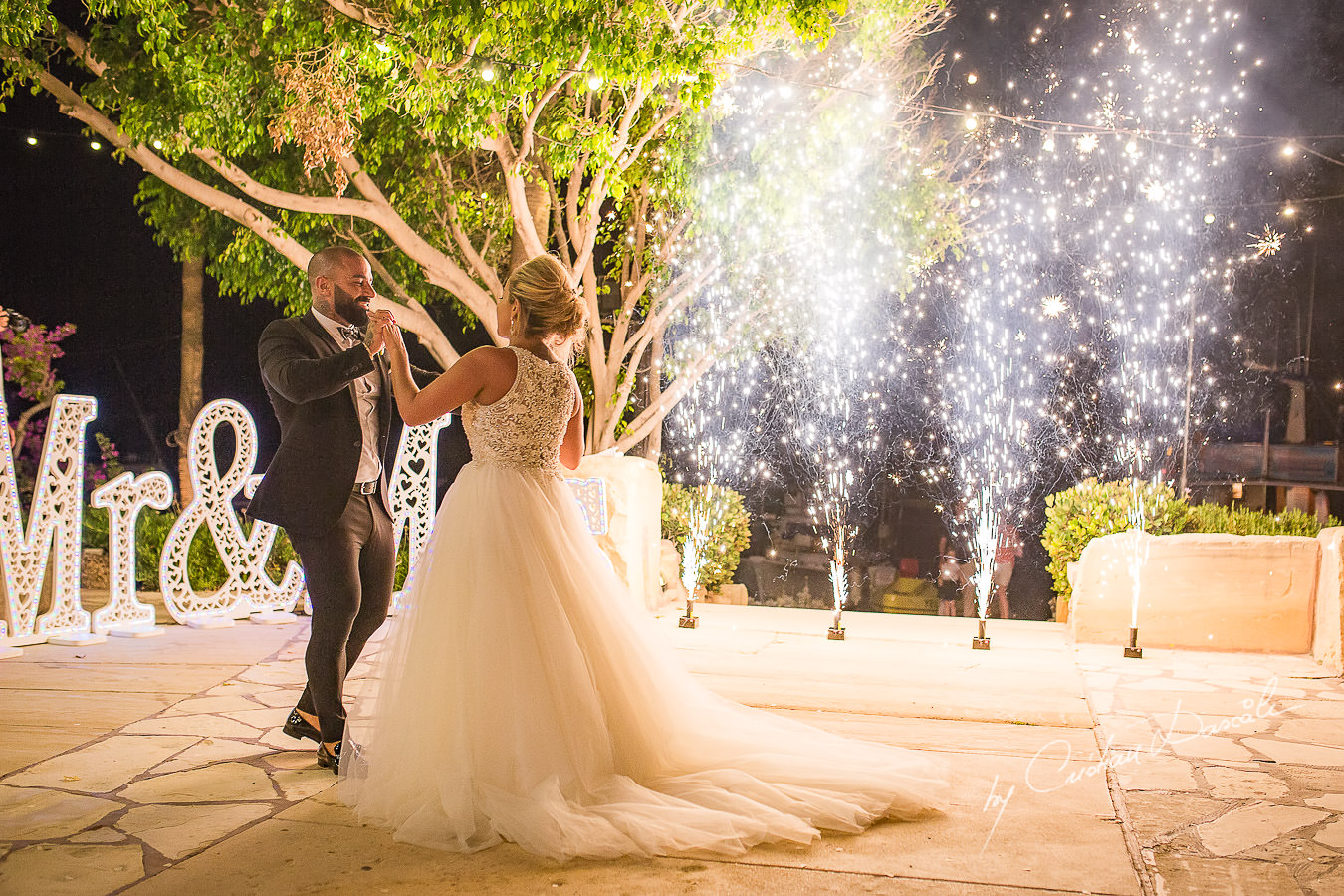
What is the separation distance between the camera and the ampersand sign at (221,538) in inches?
258

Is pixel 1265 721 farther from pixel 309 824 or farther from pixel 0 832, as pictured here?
pixel 0 832

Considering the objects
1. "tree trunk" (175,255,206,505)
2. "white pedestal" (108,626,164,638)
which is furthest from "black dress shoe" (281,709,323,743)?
"tree trunk" (175,255,206,505)

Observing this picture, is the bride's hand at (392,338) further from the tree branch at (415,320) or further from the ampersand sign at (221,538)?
the tree branch at (415,320)

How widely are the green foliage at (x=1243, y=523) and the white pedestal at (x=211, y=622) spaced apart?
722 centimetres

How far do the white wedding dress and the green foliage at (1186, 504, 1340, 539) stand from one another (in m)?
5.67

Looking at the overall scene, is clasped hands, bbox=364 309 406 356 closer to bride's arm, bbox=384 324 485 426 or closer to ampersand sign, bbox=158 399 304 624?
bride's arm, bbox=384 324 485 426

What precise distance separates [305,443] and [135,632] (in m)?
3.46

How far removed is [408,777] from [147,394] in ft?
41.6

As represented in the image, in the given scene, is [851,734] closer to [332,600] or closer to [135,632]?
[332,600]

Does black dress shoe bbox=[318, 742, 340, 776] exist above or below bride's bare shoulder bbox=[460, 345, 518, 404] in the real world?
below

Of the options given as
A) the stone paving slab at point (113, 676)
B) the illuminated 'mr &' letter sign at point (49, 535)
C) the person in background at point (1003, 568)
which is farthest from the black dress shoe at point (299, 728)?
the person in background at point (1003, 568)

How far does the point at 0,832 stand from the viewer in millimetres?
2879

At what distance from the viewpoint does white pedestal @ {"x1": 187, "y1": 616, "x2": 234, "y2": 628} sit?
6.56 m

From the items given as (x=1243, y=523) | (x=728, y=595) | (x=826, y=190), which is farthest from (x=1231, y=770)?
(x=826, y=190)
